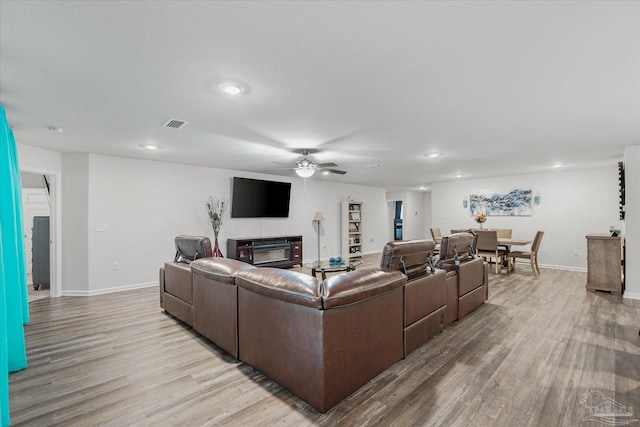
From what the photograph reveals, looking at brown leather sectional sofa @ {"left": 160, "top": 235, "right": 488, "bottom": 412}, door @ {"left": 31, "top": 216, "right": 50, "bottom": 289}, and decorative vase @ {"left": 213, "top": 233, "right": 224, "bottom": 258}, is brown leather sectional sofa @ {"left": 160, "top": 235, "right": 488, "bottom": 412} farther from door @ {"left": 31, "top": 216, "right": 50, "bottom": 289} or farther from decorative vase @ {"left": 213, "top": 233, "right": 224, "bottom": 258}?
door @ {"left": 31, "top": 216, "right": 50, "bottom": 289}

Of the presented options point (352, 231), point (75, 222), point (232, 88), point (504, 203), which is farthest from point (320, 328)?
→ point (504, 203)

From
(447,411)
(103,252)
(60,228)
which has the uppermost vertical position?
(60,228)

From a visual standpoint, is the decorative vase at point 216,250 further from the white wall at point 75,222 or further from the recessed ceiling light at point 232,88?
the recessed ceiling light at point 232,88

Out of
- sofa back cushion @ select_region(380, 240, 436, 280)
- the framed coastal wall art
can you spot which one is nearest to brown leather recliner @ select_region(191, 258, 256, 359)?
sofa back cushion @ select_region(380, 240, 436, 280)

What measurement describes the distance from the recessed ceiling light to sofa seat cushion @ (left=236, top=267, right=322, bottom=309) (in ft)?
5.09

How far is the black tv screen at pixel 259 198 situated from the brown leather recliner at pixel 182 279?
2935mm

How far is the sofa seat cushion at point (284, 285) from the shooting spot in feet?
6.32

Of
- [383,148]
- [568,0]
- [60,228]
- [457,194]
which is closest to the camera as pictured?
[568,0]

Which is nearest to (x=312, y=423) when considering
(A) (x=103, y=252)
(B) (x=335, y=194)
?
(A) (x=103, y=252)

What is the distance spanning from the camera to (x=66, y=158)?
16.3ft

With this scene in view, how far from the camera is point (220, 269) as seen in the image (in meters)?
2.71

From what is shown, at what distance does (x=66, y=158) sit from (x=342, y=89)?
525 cm

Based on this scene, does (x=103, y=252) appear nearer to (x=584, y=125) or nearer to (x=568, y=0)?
(x=568, y=0)

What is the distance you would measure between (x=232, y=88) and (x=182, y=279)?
2247 mm
